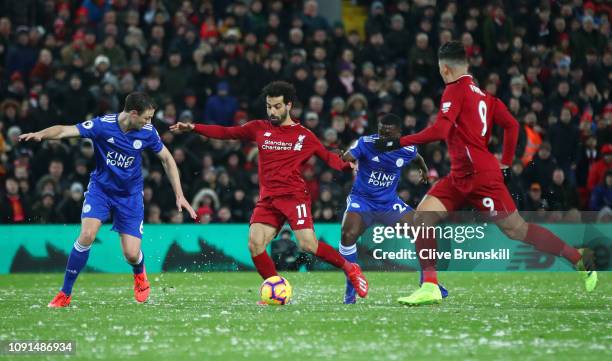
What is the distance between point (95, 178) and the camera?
Answer: 12.3 meters

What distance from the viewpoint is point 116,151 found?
480 inches

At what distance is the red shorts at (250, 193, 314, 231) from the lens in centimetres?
1188

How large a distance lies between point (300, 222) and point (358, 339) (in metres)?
3.22

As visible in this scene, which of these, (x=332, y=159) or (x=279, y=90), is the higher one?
(x=279, y=90)

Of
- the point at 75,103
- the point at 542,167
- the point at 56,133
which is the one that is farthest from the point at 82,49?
the point at 56,133

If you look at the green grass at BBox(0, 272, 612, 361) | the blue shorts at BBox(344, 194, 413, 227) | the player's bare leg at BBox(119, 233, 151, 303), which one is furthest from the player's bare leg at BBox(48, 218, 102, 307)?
the blue shorts at BBox(344, 194, 413, 227)

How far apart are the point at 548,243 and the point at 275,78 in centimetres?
1030

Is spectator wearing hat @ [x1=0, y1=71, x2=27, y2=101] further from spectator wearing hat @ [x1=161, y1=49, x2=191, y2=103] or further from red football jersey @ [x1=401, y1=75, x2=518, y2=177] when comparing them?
red football jersey @ [x1=401, y1=75, x2=518, y2=177]

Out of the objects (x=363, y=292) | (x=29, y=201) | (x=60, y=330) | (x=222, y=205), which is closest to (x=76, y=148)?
(x=29, y=201)

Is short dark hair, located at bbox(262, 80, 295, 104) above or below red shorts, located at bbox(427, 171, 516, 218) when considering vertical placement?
above

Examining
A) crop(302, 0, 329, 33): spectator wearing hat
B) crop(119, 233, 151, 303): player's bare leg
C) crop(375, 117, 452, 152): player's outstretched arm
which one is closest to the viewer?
crop(375, 117, 452, 152): player's outstretched arm

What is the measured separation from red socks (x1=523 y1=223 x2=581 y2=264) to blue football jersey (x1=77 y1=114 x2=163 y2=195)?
13.1 feet

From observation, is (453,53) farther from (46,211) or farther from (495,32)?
(495,32)

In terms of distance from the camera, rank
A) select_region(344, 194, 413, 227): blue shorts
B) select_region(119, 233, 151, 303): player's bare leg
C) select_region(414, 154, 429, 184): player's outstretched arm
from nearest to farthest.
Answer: select_region(119, 233, 151, 303): player's bare leg, select_region(414, 154, 429, 184): player's outstretched arm, select_region(344, 194, 413, 227): blue shorts
